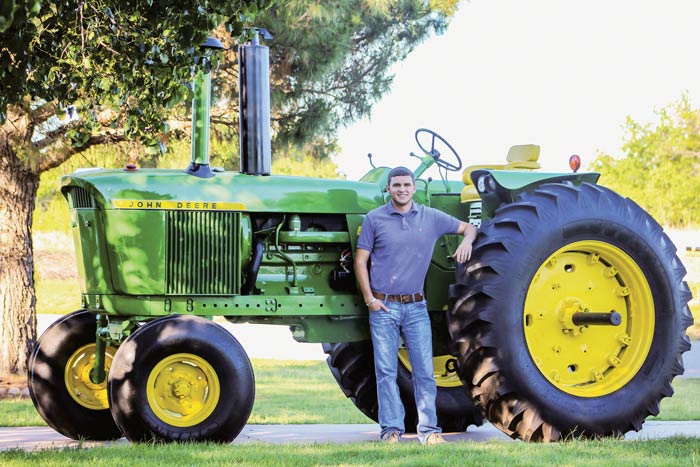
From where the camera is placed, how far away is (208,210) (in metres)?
7.08

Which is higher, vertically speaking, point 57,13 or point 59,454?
point 57,13

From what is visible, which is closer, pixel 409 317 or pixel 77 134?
pixel 409 317

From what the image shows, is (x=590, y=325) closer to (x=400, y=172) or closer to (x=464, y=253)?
(x=464, y=253)

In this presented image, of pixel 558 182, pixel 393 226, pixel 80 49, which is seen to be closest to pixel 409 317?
pixel 393 226

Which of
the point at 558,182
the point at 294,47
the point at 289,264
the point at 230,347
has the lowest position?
the point at 230,347

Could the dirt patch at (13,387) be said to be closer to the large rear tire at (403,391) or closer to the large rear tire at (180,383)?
the large rear tire at (403,391)

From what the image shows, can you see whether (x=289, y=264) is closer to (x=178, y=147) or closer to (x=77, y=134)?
(x=77, y=134)

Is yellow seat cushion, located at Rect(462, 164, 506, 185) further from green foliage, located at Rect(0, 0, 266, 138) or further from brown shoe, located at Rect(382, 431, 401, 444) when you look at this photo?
green foliage, located at Rect(0, 0, 266, 138)

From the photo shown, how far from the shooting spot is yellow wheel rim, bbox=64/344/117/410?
24.6 feet

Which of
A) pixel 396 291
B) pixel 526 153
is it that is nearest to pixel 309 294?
pixel 396 291

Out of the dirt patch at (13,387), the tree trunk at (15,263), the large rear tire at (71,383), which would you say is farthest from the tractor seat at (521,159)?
the dirt patch at (13,387)

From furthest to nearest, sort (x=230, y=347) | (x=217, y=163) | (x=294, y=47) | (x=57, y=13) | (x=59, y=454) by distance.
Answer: (x=217, y=163) < (x=294, y=47) < (x=57, y=13) < (x=230, y=347) < (x=59, y=454)

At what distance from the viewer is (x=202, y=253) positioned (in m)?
7.09

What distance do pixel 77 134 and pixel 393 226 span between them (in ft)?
8.80
